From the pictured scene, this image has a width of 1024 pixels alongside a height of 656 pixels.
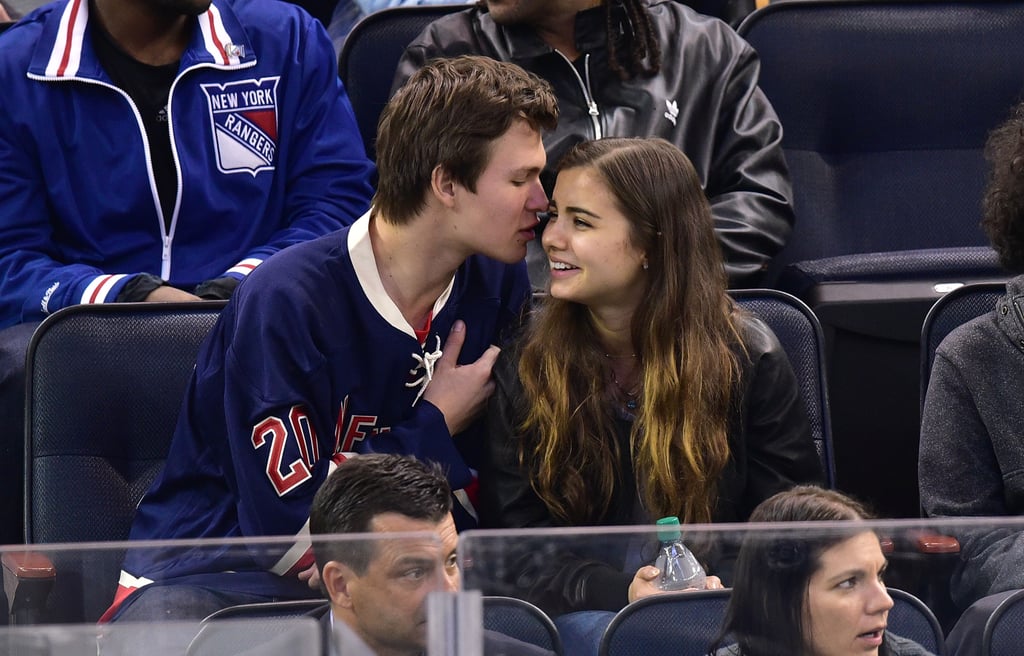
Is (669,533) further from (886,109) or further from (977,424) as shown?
(886,109)

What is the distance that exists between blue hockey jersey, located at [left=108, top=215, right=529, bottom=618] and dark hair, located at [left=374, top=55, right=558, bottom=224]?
8 cm

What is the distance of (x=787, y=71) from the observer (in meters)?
2.68

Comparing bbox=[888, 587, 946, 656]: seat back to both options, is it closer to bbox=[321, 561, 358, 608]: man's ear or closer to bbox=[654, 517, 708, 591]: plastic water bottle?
bbox=[654, 517, 708, 591]: plastic water bottle

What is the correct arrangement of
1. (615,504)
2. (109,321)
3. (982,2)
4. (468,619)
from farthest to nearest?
(982,2), (109,321), (615,504), (468,619)

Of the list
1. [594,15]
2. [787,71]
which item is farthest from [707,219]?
[787,71]

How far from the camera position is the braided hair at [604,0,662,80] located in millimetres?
2500

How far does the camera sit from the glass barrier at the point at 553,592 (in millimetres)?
1074

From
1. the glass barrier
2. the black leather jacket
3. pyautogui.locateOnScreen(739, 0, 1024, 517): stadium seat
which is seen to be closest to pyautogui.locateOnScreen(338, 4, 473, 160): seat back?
the black leather jacket

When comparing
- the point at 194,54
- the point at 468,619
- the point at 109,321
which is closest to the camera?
the point at 468,619

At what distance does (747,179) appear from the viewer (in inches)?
97.0

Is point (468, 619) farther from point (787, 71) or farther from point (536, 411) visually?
point (787, 71)

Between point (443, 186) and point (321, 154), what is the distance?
0.59 m

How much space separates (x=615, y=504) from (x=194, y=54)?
42.4 inches

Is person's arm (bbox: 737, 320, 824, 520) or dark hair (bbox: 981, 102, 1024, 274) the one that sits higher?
dark hair (bbox: 981, 102, 1024, 274)
